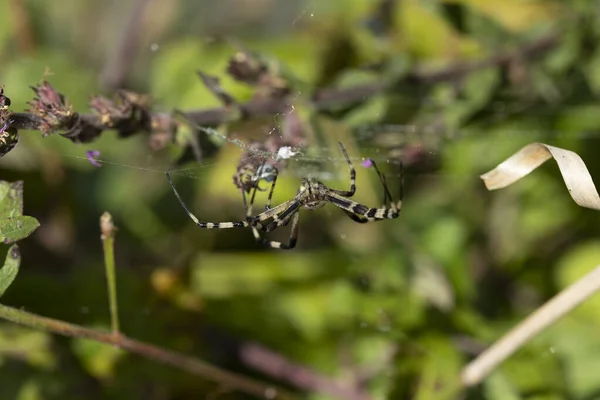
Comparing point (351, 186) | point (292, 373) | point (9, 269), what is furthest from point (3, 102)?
point (292, 373)

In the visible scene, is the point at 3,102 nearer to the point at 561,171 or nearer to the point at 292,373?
the point at 561,171

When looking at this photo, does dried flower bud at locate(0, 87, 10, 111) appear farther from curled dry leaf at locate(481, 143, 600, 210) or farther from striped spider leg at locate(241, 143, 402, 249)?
curled dry leaf at locate(481, 143, 600, 210)

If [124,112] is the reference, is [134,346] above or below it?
below

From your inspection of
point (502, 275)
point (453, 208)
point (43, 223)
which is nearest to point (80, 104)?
point (43, 223)

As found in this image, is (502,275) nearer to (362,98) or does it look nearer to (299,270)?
(299,270)

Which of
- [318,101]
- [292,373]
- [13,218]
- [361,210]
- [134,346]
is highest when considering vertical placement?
[13,218]

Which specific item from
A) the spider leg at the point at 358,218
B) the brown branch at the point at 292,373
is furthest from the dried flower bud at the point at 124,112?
the brown branch at the point at 292,373

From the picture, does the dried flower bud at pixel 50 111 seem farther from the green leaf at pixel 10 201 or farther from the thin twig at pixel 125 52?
the thin twig at pixel 125 52
